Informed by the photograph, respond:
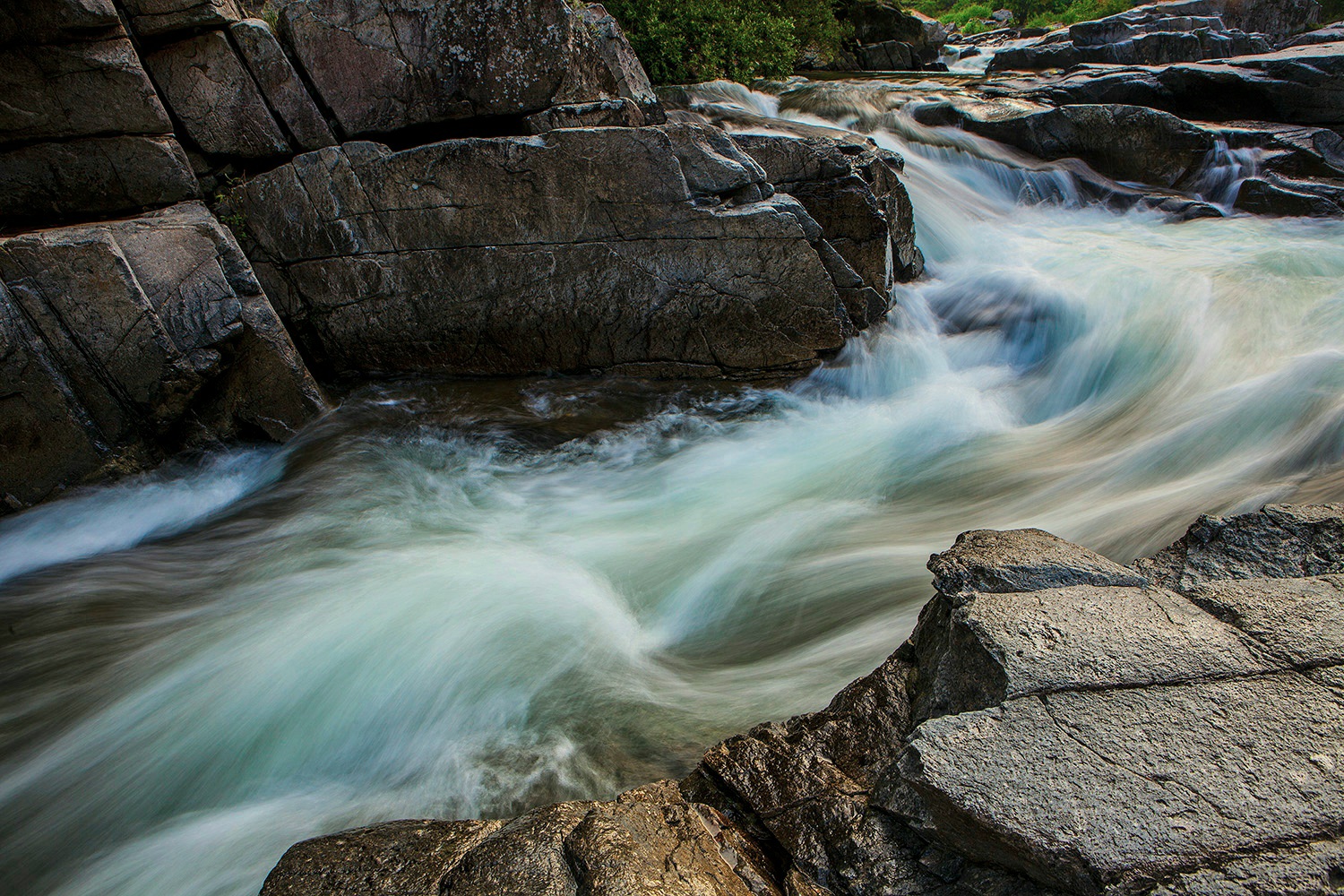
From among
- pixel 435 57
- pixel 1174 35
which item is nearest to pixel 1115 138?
pixel 1174 35

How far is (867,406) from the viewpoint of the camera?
7.37m

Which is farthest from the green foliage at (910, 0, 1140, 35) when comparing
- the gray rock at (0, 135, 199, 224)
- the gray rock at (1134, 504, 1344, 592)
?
the gray rock at (1134, 504, 1344, 592)

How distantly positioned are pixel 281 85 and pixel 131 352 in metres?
2.62

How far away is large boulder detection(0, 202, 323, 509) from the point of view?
579 cm

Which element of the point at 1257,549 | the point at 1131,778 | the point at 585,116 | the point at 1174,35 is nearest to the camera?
the point at 1131,778

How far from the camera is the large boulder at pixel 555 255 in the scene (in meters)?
6.90

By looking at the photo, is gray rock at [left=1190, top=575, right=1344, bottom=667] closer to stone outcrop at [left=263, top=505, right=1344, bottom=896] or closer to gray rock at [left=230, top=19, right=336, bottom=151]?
stone outcrop at [left=263, top=505, right=1344, bottom=896]

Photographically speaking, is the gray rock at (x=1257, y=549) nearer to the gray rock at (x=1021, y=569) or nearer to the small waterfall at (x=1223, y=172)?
the gray rock at (x=1021, y=569)

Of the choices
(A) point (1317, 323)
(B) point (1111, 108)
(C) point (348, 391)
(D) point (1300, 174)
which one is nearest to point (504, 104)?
(C) point (348, 391)

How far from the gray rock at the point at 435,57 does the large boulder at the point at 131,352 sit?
1.62 metres

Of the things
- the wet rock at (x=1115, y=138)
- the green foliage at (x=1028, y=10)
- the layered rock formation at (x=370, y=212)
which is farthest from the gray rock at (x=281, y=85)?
the green foliage at (x=1028, y=10)

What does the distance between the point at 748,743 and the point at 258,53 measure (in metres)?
6.85

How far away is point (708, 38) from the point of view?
12.4m

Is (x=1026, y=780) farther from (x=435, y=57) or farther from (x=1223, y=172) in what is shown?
(x=1223, y=172)
